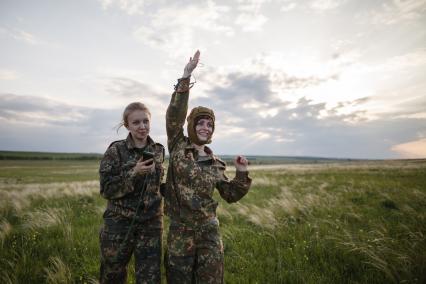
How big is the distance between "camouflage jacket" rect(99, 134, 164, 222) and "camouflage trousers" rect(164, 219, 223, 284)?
484 millimetres

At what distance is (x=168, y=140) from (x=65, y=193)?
12017mm

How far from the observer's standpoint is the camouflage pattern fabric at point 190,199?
285cm

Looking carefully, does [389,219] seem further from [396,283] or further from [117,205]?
[117,205]

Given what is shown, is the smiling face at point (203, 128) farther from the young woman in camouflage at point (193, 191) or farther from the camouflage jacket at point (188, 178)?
the camouflage jacket at point (188, 178)

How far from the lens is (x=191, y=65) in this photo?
3219mm

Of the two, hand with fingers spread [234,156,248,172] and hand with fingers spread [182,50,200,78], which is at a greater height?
hand with fingers spread [182,50,200,78]

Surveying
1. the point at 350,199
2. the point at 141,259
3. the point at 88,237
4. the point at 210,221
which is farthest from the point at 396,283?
the point at 350,199

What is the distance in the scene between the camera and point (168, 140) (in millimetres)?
3402

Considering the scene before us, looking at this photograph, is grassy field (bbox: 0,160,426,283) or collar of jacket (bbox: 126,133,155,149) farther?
grassy field (bbox: 0,160,426,283)

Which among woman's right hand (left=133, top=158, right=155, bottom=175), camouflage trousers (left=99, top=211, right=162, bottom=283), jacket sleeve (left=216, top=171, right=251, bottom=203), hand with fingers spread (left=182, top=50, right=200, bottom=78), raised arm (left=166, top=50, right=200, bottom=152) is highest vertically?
hand with fingers spread (left=182, top=50, right=200, bottom=78)

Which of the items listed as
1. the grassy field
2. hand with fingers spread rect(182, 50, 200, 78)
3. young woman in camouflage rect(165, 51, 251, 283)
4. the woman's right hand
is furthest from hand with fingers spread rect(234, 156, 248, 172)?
the grassy field

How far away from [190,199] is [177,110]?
3.64ft

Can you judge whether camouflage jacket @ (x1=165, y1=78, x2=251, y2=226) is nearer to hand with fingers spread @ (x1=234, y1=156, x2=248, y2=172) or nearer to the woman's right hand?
hand with fingers spread @ (x1=234, y1=156, x2=248, y2=172)

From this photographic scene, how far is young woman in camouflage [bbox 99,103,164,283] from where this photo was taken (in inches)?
119
